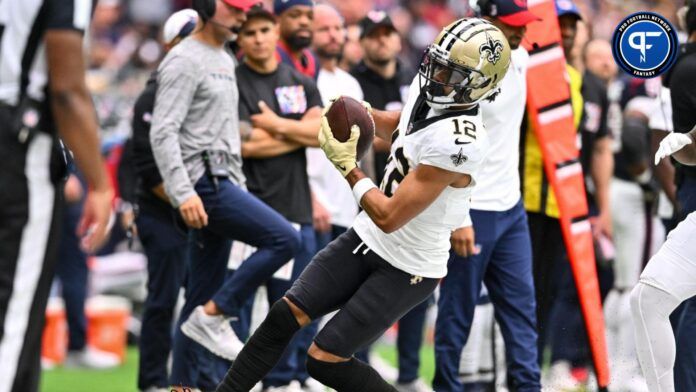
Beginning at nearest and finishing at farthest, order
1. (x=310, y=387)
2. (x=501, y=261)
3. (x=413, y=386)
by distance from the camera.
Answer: (x=501, y=261)
(x=310, y=387)
(x=413, y=386)

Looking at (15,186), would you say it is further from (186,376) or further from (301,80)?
(301,80)

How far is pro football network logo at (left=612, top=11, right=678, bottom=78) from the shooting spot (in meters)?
6.23

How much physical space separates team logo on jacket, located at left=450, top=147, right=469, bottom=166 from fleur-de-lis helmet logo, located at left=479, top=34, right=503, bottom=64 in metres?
0.49

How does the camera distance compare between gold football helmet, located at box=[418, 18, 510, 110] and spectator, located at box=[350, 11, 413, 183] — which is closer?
gold football helmet, located at box=[418, 18, 510, 110]

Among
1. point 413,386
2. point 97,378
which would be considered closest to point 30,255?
point 413,386

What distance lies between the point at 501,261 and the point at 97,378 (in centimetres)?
416

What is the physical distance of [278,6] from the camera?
8523 millimetres

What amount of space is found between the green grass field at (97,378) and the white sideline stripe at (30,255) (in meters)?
4.92

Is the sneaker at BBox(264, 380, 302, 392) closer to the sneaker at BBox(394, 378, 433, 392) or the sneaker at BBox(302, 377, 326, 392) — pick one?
the sneaker at BBox(302, 377, 326, 392)

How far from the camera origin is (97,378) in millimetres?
10023

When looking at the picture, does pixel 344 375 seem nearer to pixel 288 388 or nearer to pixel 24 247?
pixel 24 247

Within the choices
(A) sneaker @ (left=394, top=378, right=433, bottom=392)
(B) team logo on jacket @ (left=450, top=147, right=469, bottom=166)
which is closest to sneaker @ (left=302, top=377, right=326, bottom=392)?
(A) sneaker @ (left=394, top=378, right=433, bottom=392)

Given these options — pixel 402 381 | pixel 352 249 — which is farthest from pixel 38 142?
pixel 402 381

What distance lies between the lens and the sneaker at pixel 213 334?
22.8 ft
